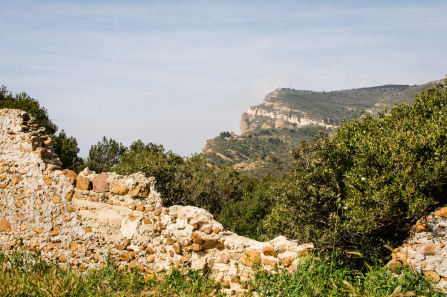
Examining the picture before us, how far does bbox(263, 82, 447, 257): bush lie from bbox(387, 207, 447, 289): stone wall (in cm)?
53

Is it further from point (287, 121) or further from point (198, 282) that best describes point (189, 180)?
point (287, 121)

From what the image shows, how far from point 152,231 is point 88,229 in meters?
1.46

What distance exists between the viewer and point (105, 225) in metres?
6.77

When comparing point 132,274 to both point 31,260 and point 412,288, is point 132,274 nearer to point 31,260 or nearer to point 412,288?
point 31,260

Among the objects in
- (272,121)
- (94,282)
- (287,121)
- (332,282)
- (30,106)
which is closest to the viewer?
(332,282)

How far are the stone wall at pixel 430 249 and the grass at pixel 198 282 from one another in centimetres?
69

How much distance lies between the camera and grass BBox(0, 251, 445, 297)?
4844 mm

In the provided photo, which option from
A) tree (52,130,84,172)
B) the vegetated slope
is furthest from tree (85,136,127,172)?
the vegetated slope

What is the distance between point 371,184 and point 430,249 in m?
1.89

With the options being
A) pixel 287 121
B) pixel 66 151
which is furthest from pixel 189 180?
pixel 287 121

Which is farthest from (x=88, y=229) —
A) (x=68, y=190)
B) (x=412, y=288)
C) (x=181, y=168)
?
(x=181, y=168)

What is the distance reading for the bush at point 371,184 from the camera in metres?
6.99

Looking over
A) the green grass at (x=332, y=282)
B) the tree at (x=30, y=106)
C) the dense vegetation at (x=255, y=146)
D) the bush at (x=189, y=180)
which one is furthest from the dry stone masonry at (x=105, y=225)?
the dense vegetation at (x=255, y=146)

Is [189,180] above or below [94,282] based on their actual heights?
above
